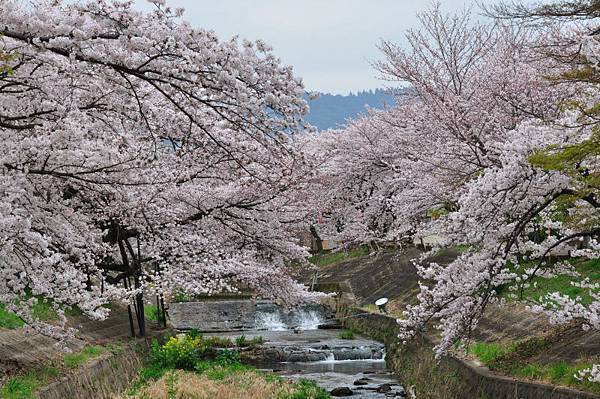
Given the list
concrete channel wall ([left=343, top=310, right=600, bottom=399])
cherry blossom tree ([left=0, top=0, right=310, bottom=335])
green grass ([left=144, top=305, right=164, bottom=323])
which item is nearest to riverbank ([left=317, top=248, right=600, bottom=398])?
concrete channel wall ([left=343, top=310, right=600, bottom=399])

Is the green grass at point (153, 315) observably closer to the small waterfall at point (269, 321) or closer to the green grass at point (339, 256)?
the small waterfall at point (269, 321)

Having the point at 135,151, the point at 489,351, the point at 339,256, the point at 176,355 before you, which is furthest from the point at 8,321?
the point at 339,256

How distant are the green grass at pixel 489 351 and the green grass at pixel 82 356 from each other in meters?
7.25

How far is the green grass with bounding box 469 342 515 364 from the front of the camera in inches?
484

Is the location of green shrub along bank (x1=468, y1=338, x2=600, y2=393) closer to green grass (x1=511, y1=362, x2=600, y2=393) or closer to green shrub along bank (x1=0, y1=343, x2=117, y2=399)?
green grass (x1=511, y1=362, x2=600, y2=393)

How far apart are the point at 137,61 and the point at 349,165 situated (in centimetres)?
2915

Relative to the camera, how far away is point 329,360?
2194 cm

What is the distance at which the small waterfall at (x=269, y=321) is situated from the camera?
3088 cm

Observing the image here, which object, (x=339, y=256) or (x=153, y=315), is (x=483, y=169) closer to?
(x=153, y=315)

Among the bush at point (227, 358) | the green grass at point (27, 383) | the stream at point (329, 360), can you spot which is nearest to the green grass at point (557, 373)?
the stream at point (329, 360)

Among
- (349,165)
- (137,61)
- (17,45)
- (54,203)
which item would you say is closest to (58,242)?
(54,203)

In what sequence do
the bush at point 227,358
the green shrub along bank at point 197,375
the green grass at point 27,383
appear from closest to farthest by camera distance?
the green grass at point 27,383 → the green shrub along bank at point 197,375 → the bush at point 227,358

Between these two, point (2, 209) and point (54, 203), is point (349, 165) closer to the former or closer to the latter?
point (54, 203)

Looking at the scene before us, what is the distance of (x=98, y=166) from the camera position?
10672 millimetres
